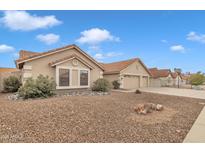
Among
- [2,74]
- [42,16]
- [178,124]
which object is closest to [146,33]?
[42,16]

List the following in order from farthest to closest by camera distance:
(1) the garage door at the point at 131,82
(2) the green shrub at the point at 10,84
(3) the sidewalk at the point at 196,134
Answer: (1) the garage door at the point at 131,82 < (2) the green shrub at the point at 10,84 < (3) the sidewalk at the point at 196,134

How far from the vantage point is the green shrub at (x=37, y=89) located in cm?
A: 1112

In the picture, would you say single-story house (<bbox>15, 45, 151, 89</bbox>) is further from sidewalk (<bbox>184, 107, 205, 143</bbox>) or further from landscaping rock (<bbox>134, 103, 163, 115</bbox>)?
sidewalk (<bbox>184, 107, 205, 143</bbox>)

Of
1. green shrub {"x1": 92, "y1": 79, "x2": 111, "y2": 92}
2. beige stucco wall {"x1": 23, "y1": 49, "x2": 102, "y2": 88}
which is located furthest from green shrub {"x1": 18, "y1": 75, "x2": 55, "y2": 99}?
green shrub {"x1": 92, "y1": 79, "x2": 111, "y2": 92}

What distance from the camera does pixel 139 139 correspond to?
204 inches

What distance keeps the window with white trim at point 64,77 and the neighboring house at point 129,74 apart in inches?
379

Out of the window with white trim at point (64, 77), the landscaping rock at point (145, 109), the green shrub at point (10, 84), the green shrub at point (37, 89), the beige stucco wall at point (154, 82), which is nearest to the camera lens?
the landscaping rock at point (145, 109)

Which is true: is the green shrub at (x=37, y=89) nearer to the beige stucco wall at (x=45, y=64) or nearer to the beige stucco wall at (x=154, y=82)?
the beige stucco wall at (x=45, y=64)

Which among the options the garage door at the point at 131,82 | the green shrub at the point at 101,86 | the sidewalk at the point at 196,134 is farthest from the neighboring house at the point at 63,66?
the sidewalk at the point at 196,134

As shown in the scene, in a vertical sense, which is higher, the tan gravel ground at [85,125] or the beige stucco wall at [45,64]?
the beige stucco wall at [45,64]

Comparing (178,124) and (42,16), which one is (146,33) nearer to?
(42,16)

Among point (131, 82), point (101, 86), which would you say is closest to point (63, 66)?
point (101, 86)
